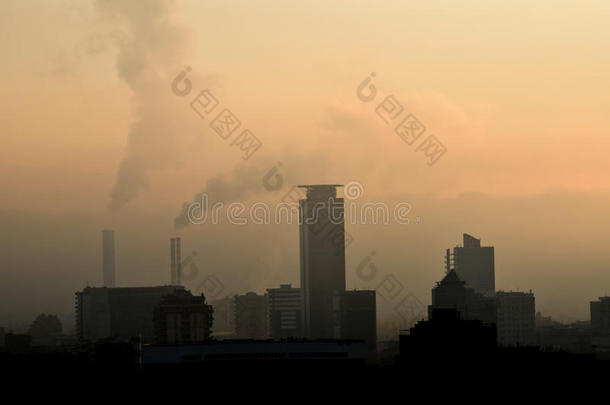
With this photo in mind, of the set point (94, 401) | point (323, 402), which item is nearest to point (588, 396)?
point (323, 402)

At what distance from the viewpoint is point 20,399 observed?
19988cm

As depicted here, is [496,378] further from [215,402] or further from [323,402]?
[215,402]

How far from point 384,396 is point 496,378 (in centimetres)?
1675

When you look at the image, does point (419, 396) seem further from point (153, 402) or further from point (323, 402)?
point (153, 402)

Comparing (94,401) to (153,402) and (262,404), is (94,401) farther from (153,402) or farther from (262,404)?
(262,404)

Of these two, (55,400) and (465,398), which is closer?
(465,398)

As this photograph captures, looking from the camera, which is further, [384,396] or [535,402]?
[384,396]

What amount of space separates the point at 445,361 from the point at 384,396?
10457 mm

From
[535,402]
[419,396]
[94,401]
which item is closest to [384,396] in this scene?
[419,396]

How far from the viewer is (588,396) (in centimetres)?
18900

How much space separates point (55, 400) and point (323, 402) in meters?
40.2

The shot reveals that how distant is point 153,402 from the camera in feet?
635

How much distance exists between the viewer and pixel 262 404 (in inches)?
7662

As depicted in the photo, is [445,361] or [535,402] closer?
[535,402]
